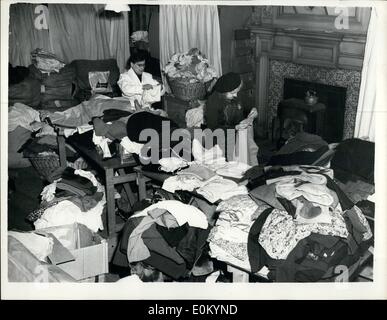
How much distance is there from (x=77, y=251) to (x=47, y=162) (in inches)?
62.0

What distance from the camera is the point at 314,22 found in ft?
14.9

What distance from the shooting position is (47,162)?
389cm

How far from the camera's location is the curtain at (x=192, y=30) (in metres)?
4.54

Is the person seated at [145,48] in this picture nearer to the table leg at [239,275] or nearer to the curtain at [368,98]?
the curtain at [368,98]

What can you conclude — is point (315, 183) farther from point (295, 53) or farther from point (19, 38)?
point (19, 38)

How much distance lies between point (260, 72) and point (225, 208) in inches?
124

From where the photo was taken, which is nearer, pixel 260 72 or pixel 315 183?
pixel 315 183

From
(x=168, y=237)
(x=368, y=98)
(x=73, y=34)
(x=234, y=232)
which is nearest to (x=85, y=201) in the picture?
(x=168, y=237)

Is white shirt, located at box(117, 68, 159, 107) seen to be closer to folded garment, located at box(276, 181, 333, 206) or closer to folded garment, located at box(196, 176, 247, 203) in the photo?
folded garment, located at box(196, 176, 247, 203)

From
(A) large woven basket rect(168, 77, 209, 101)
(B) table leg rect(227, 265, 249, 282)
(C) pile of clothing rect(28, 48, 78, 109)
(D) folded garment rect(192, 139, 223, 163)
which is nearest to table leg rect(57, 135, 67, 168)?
(C) pile of clothing rect(28, 48, 78, 109)

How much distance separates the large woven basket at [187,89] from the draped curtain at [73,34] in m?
1.86

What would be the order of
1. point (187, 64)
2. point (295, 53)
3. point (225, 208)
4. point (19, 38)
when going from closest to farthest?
1. point (225, 208)
2. point (187, 64)
3. point (295, 53)
4. point (19, 38)

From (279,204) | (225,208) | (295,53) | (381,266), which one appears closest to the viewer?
(381,266)

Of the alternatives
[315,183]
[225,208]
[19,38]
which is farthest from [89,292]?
[19,38]
